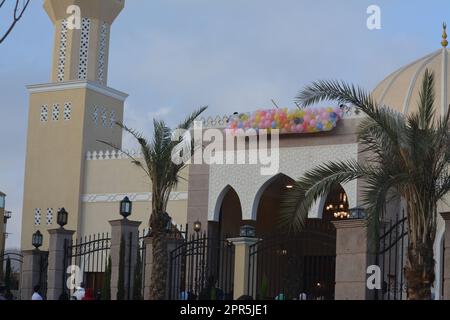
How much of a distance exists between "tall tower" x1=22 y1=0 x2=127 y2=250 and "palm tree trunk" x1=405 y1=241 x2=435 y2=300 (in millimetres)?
18556

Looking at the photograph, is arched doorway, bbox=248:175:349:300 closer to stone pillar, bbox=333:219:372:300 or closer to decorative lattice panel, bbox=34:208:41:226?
decorative lattice panel, bbox=34:208:41:226

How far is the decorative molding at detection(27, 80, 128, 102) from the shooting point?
2983cm

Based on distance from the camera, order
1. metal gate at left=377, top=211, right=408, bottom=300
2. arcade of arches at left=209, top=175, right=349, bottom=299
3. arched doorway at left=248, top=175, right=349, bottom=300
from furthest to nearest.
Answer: arcade of arches at left=209, top=175, right=349, bottom=299 < arched doorway at left=248, top=175, right=349, bottom=300 < metal gate at left=377, top=211, right=408, bottom=300

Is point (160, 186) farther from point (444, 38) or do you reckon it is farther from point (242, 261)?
point (444, 38)

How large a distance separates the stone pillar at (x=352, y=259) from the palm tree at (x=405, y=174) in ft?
2.45

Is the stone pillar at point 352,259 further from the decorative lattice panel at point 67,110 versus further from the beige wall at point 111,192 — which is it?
the decorative lattice panel at point 67,110

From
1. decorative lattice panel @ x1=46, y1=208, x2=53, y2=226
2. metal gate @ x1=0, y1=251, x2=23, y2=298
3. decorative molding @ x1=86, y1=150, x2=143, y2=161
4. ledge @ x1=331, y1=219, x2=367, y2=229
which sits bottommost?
metal gate @ x1=0, y1=251, x2=23, y2=298

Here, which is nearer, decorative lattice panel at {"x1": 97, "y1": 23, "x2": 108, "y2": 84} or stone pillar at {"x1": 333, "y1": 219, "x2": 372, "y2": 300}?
stone pillar at {"x1": 333, "y1": 219, "x2": 372, "y2": 300}

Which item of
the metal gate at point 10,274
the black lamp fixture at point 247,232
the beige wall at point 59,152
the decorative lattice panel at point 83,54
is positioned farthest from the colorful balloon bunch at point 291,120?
the black lamp fixture at point 247,232

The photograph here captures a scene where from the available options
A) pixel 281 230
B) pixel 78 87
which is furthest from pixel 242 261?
pixel 78 87

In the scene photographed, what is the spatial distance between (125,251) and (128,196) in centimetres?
1049

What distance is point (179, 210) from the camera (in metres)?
27.7

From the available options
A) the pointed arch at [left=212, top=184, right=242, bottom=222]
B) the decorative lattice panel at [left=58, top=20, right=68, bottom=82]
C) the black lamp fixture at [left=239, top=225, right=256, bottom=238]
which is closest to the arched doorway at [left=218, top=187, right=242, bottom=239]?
the pointed arch at [left=212, top=184, right=242, bottom=222]
